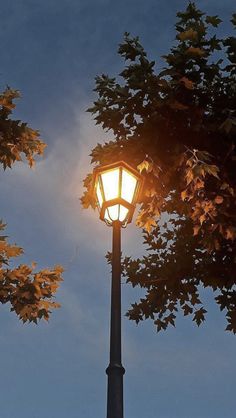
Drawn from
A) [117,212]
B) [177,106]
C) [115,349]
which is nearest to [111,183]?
[117,212]

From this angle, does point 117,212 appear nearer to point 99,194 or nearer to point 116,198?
point 116,198

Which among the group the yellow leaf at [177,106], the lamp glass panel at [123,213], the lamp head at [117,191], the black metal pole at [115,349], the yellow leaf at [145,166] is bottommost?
the black metal pole at [115,349]

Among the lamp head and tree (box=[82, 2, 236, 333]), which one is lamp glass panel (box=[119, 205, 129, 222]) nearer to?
the lamp head

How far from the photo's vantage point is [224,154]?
436 inches

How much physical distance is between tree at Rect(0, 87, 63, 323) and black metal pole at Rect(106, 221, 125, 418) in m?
5.51

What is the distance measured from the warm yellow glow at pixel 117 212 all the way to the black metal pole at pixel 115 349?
7 centimetres

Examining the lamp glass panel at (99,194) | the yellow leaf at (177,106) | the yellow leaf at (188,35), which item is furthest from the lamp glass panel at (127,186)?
the yellow leaf at (188,35)

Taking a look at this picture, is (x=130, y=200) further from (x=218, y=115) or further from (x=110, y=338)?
(x=218, y=115)

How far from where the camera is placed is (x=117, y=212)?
6316 mm

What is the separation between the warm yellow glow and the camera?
6316 millimetres

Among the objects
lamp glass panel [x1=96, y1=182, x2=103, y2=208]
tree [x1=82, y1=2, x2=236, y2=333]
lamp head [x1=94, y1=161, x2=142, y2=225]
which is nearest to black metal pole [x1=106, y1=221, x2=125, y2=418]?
lamp head [x1=94, y1=161, x2=142, y2=225]

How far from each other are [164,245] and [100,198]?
25.0 feet

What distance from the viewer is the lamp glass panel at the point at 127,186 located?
634 centimetres

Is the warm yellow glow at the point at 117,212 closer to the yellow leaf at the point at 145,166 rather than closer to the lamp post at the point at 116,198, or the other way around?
the lamp post at the point at 116,198
